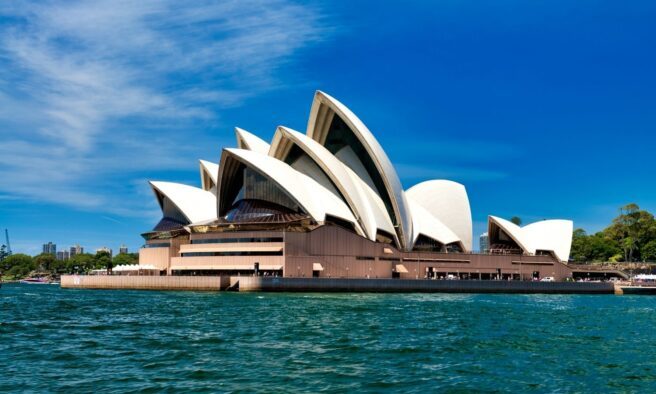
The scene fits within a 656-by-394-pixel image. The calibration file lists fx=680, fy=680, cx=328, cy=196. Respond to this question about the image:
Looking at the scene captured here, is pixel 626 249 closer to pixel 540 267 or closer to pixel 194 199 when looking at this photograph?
pixel 540 267

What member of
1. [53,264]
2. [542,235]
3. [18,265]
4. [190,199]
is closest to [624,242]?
[542,235]

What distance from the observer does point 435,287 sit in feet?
235

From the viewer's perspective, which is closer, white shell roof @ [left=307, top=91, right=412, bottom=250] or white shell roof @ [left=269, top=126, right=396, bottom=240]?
white shell roof @ [left=269, top=126, right=396, bottom=240]

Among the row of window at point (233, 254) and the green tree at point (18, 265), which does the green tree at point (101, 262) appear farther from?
the row of window at point (233, 254)

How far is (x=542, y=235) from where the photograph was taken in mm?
91500

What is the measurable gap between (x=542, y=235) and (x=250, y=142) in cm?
4136

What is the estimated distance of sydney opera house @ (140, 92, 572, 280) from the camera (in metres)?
69.8

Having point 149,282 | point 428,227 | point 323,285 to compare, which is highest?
point 428,227

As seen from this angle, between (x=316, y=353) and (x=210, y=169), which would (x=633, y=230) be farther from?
(x=316, y=353)

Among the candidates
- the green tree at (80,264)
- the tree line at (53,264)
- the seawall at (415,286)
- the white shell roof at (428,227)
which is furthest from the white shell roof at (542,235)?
the green tree at (80,264)

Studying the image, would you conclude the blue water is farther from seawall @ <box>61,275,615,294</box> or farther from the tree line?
the tree line

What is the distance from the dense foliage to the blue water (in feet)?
325

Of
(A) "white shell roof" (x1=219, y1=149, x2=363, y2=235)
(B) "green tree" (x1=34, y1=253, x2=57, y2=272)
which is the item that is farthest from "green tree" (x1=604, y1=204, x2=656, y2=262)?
(B) "green tree" (x1=34, y1=253, x2=57, y2=272)

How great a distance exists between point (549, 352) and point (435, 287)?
49.9 metres
